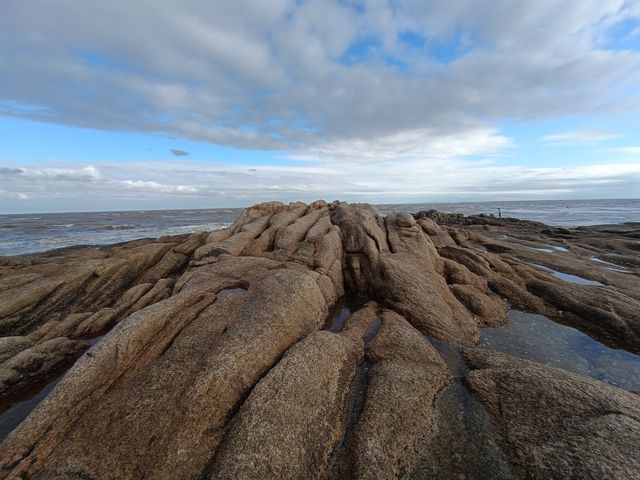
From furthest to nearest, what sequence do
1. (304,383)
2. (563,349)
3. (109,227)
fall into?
(109,227), (563,349), (304,383)

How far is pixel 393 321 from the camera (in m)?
12.5

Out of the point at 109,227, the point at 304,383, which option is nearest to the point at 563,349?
the point at 304,383

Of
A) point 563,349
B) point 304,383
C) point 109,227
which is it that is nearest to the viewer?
point 304,383

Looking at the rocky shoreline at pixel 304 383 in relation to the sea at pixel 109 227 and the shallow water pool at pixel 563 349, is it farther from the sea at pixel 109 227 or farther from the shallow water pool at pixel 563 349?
the sea at pixel 109 227

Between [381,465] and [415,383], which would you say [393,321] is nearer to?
[415,383]

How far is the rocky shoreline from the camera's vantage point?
6.47m

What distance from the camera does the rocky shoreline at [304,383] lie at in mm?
6469

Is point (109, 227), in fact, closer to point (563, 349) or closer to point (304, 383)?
point (304, 383)

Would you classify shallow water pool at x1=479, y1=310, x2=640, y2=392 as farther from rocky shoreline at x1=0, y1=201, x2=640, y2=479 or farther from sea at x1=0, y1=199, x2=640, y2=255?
sea at x1=0, y1=199, x2=640, y2=255

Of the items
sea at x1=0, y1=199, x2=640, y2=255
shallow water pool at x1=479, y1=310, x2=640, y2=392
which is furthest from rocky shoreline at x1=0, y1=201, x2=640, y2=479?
sea at x1=0, y1=199, x2=640, y2=255

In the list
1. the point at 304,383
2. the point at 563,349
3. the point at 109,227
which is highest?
the point at 304,383

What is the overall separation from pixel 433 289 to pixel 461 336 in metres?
2.82

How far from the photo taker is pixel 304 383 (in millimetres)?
8242

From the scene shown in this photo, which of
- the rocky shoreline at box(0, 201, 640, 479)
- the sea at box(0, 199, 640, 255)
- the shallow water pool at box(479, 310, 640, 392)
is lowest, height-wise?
the sea at box(0, 199, 640, 255)
